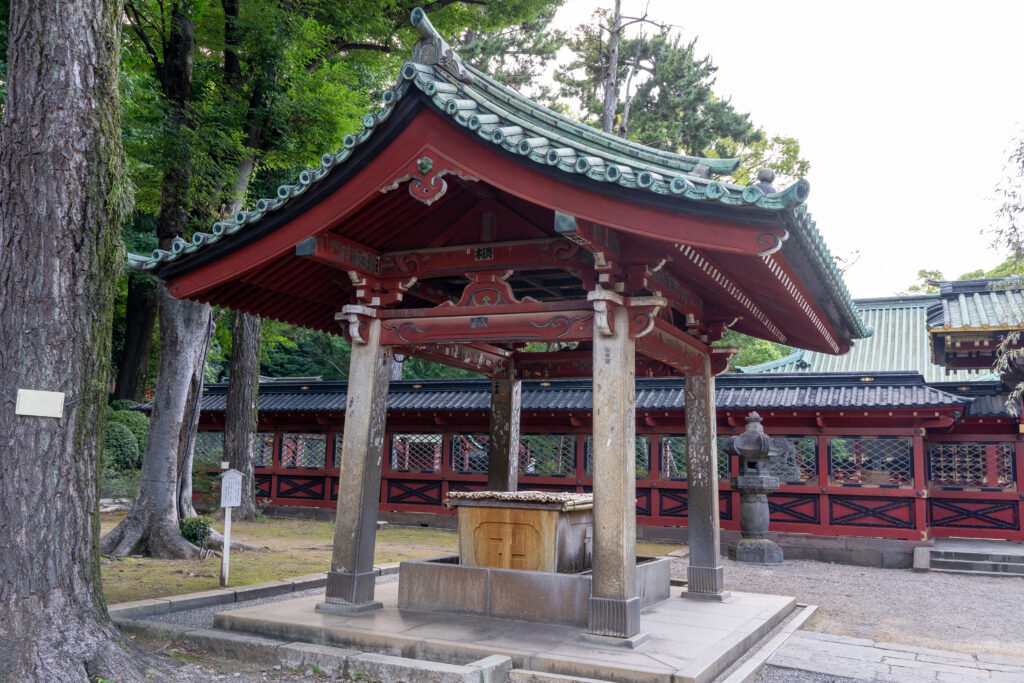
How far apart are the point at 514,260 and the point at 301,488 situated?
1429 cm

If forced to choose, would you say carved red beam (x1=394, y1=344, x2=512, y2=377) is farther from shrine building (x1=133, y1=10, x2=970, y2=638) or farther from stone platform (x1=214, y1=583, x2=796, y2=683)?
stone platform (x1=214, y1=583, x2=796, y2=683)

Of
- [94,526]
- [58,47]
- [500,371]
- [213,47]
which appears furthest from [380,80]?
[94,526]

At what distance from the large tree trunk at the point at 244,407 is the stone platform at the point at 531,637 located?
10.5m

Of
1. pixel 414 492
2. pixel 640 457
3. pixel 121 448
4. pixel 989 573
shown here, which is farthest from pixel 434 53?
pixel 121 448

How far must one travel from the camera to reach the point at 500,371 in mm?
9523

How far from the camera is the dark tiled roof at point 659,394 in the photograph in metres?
15.0

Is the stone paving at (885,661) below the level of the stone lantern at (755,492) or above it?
below

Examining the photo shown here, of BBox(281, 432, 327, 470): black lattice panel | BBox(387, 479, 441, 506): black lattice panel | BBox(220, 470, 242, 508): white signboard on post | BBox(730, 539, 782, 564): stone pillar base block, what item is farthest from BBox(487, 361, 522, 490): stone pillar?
BBox(281, 432, 327, 470): black lattice panel

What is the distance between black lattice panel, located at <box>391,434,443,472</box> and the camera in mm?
18453

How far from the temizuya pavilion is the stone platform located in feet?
1.08

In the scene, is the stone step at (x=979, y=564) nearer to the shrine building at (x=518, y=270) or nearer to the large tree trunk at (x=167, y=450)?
the shrine building at (x=518, y=270)

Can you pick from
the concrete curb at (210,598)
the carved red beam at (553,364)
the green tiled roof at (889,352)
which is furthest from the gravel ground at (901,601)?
the green tiled roof at (889,352)

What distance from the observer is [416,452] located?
18.8 metres

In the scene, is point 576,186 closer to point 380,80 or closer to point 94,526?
point 94,526
